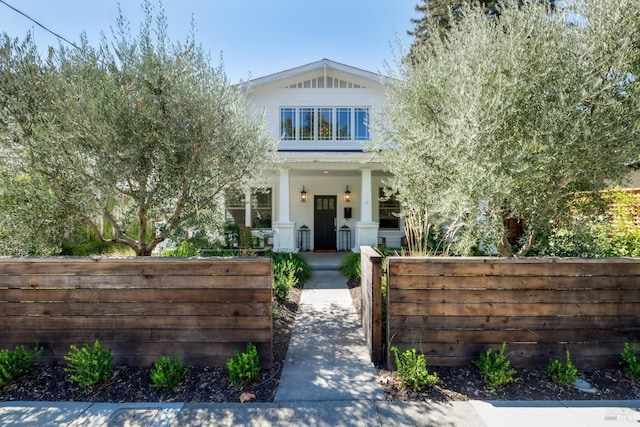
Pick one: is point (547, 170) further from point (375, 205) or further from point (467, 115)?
point (375, 205)

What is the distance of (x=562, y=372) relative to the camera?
263 centimetres

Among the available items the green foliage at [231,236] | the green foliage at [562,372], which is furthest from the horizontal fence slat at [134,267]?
the green foliage at [231,236]

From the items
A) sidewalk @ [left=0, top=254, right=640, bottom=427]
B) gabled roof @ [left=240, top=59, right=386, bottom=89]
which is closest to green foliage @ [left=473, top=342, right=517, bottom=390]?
sidewalk @ [left=0, top=254, right=640, bottom=427]

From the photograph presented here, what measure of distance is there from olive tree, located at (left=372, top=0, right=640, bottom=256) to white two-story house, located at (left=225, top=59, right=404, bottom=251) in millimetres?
6308

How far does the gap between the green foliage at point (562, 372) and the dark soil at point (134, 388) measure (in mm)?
2510

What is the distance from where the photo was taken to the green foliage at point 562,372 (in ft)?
8.49

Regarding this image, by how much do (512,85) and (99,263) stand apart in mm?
4318

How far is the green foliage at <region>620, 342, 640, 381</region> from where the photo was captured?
8.72 feet

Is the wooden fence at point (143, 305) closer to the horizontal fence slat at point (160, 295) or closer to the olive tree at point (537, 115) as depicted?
the horizontal fence slat at point (160, 295)

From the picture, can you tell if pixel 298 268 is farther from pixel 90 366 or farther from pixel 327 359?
pixel 90 366

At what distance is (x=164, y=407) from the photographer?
7.84ft

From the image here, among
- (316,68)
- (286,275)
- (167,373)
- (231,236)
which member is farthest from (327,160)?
(167,373)

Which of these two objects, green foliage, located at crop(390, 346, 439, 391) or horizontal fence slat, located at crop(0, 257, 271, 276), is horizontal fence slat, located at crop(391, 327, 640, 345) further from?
horizontal fence slat, located at crop(0, 257, 271, 276)

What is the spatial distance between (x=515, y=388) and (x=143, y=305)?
351 centimetres
